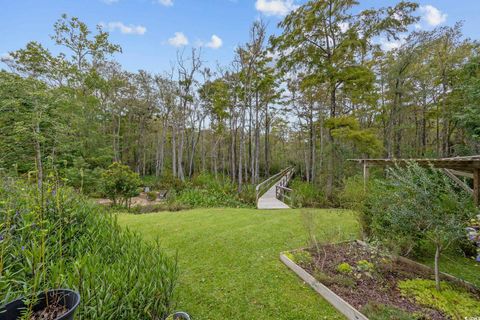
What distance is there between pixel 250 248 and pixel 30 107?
9576mm

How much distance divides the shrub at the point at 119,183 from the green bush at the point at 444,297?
967cm

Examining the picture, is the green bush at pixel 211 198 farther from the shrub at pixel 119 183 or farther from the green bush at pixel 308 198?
the green bush at pixel 308 198

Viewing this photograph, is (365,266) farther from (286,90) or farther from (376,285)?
(286,90)

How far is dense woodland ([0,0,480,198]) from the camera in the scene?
8.37 metres

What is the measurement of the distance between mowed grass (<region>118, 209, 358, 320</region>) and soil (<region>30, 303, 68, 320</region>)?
4.86ft

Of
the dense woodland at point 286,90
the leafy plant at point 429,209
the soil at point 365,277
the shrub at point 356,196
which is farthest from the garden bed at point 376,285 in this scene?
the dense woodland at point 286,90

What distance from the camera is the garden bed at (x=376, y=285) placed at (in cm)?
240

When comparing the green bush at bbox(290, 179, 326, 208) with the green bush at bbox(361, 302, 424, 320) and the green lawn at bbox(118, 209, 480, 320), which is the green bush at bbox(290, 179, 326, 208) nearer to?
the green lawn at bbox(118, 209, 480, 320)

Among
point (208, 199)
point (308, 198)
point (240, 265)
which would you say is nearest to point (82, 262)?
point (240, 265)

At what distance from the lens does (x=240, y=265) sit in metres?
3.66

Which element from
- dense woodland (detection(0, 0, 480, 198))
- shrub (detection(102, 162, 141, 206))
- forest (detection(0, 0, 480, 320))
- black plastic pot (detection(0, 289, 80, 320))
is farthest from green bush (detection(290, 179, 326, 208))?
black plastic pot (detection(0, 289, 80, 320))

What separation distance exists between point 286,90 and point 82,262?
579 inches

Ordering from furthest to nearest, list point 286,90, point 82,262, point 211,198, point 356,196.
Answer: point 286,90 → point 211,198 → point 356,196 → point 82,262

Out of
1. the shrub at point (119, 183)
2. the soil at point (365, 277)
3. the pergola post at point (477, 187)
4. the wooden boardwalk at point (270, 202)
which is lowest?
the wooden boardwalk at point (270, 202)
